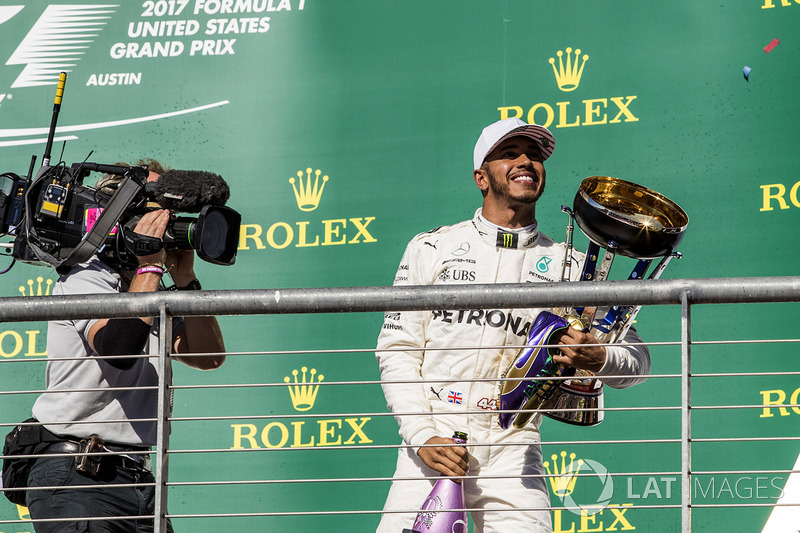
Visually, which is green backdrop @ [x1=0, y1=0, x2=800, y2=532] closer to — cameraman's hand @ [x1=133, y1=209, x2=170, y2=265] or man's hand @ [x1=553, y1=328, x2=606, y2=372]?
cameraman's hand @ [x1=133, y1=209, x2=170, y2=265]

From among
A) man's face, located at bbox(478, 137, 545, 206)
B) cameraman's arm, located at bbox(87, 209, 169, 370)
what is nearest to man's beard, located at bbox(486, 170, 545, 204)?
man's face, located at bbox(478, 137, 545, 206)

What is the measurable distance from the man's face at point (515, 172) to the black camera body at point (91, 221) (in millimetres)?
672

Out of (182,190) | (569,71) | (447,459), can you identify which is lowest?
(447,459)

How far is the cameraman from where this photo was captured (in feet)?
7.74

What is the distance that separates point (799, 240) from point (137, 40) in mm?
2447

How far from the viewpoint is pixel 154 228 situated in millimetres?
2564

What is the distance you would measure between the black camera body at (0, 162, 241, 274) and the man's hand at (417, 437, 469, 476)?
0.64m

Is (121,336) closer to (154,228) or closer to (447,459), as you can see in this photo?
(154,228)

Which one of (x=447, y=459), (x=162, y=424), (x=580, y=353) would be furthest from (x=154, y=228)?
(x=580, y=353)

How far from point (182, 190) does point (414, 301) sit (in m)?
0.95

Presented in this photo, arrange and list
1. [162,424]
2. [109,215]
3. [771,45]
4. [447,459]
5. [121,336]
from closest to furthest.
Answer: [162,424]
[121,336]
[447,459]
[109,215]
[771,45]

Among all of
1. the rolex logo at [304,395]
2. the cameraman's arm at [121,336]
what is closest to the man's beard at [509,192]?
the cameraman's arm at [121,336]

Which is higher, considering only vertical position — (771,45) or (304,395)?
(771,45)

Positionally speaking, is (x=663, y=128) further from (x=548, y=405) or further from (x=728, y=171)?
(x=548, y=405)
